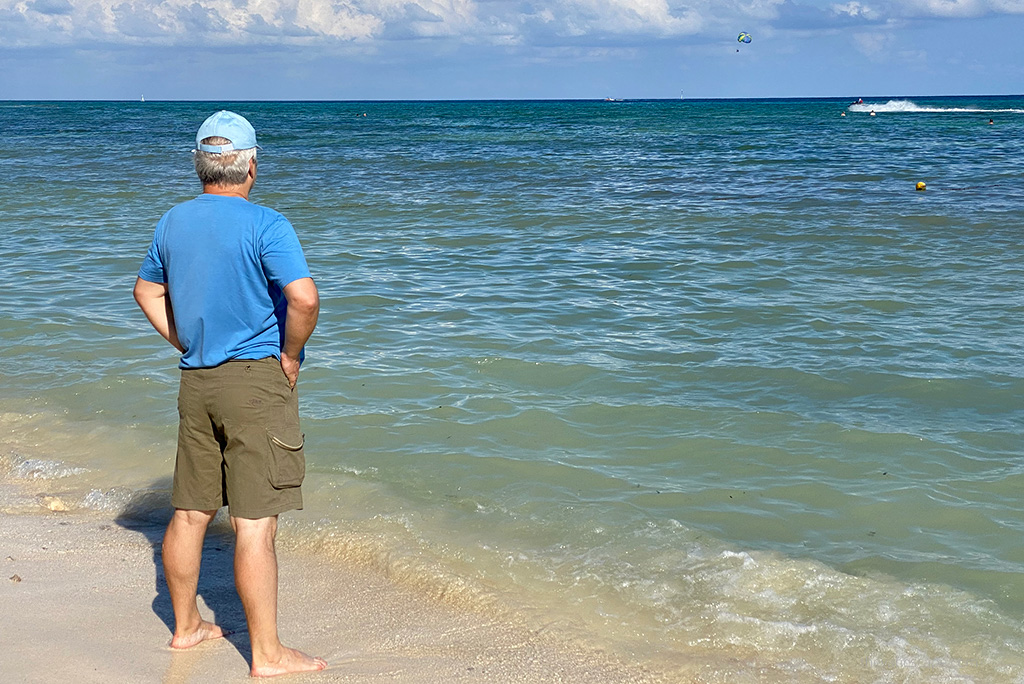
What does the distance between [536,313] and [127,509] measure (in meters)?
4.81

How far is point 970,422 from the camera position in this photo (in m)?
6.29

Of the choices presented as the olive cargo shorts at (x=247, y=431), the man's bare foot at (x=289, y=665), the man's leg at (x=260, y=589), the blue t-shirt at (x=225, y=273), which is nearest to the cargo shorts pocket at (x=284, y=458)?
the olive cargo shorts at (x=247, y=431)

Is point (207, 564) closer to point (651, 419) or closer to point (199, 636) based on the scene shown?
point (199, 636)

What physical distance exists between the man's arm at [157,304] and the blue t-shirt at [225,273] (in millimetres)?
46

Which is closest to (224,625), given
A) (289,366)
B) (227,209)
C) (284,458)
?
(284,458)

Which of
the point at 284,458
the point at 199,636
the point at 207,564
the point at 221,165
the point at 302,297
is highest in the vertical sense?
the point at 221,165

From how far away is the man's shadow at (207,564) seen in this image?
386 centimetres

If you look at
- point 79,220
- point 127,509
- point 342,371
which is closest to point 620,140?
point 79,220

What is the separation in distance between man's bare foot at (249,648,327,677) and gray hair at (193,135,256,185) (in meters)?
1.61

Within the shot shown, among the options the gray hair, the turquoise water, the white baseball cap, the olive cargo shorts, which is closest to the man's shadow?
the turquoise water

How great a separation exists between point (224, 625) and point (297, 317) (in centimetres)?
141

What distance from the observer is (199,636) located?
362 centimetres

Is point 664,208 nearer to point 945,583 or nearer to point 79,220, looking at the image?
point 79,220

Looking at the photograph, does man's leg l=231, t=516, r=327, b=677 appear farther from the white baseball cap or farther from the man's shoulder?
the white baseball cap
